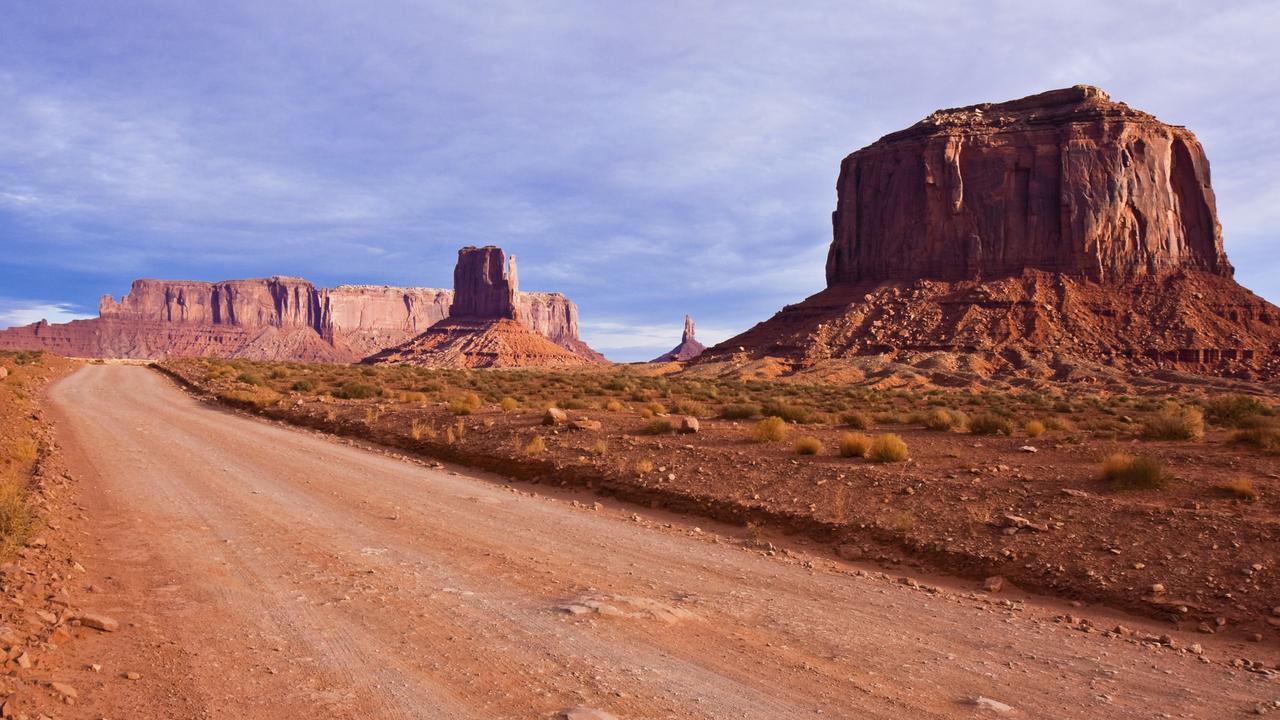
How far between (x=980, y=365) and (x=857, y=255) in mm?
35180

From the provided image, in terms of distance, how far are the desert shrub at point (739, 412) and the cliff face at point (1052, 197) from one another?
2770 inches

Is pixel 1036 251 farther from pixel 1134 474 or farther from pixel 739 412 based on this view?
pixel 1134 474

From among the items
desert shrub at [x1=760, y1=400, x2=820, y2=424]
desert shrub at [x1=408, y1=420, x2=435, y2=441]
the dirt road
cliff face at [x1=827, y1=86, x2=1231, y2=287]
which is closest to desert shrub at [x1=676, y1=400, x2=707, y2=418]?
desert shrub at [x1=760, y1=400, x2=820, y2=424]

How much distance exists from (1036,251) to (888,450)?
81.3 meters

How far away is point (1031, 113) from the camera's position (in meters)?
89.6

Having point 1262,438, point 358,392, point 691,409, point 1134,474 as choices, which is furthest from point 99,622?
point 358,392

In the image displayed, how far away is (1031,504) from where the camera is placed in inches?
411

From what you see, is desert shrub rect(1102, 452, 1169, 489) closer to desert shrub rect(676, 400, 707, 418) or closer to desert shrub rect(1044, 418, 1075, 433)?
desert shrub rect(1044, 418, 1075, 433)

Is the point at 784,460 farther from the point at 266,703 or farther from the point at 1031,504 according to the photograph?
the point at 266,703

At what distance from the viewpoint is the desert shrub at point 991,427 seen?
18.0m

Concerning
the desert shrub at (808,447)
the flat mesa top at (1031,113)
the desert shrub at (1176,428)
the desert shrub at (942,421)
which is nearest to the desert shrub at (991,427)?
the desert shrub at (942,421)

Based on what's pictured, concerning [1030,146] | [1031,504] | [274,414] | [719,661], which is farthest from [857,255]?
[719,661]

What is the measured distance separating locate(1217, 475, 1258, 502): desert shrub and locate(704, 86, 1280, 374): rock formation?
60062 mm

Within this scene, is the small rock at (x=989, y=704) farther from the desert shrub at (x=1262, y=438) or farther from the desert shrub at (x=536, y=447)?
the desert shrub at (x=1262, y=438)
